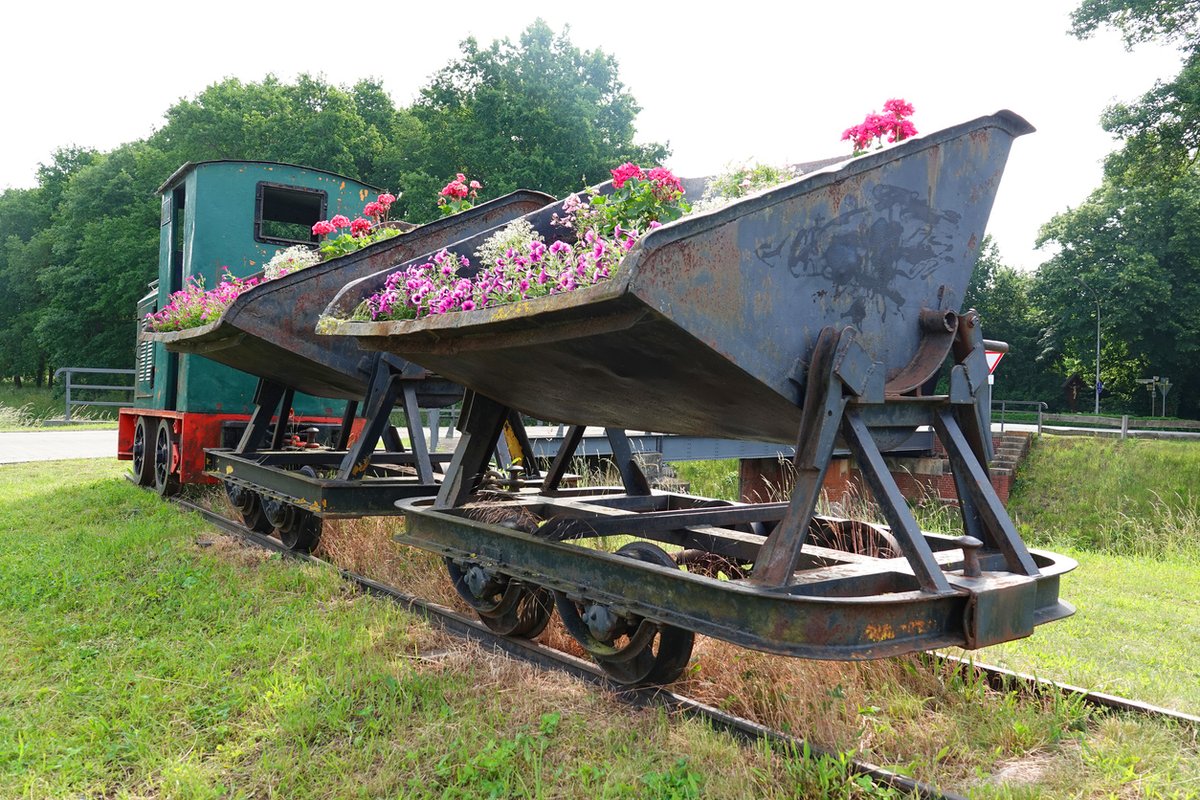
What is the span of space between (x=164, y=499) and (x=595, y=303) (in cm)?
853

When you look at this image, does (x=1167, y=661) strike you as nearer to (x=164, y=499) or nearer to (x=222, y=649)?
(x=222, y=649)

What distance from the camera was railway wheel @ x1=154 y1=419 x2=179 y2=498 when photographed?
9773mm

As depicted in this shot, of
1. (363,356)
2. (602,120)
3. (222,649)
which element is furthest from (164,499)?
(602,120)

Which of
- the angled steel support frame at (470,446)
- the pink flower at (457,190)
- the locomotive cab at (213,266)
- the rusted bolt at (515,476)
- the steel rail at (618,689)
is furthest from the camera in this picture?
the locomotive cab at (213,266)

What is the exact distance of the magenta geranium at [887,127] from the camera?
365cm

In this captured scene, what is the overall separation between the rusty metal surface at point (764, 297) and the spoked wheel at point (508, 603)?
1.11 meters

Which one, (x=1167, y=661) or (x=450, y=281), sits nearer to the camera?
(x=1167, y=661)

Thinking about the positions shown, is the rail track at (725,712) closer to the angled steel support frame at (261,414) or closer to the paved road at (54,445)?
the angled steel support frame at (261,414)

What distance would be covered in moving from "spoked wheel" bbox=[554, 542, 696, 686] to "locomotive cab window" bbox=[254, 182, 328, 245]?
24.7 ft

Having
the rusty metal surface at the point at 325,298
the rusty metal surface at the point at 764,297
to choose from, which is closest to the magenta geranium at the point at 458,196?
the rusty metal surface at the point at 325,298

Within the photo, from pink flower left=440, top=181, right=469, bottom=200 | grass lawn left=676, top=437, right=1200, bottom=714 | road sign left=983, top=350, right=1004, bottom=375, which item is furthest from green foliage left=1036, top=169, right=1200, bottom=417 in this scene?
pink flower left=440, top=181, right=469, bottom=200

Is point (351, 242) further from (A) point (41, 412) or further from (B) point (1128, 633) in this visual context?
(A) point (41, 412)

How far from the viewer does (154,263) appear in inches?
1478

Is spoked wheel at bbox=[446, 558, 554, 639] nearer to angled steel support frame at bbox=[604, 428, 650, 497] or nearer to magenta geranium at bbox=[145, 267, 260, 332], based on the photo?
angled steel support frame at bbox=[604, 428, 650, 497]
